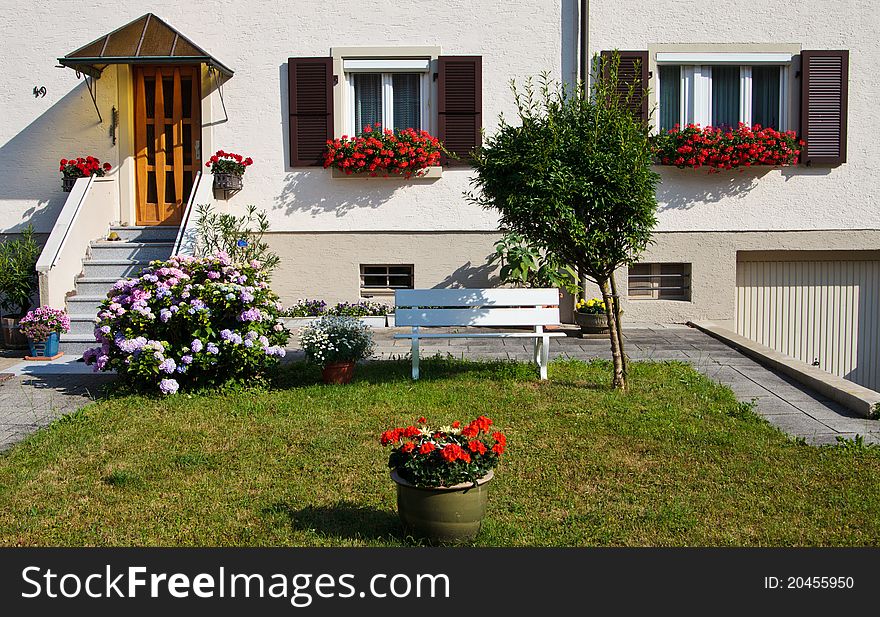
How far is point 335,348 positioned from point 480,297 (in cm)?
155

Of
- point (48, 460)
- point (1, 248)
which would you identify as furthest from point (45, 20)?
point (48, 460)

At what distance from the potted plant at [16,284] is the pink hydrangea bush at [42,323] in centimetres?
61

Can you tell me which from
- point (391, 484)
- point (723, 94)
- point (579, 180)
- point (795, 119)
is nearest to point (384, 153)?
point (579, 180)

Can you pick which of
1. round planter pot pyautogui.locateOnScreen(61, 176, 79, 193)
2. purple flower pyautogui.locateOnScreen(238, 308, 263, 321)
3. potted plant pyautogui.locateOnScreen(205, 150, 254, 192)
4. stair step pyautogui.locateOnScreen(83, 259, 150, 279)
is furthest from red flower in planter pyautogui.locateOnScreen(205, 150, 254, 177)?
purple flower pyautogui.locateOnScreen(238, 308, 263, 321)

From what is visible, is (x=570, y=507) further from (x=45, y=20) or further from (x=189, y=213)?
(x=45, y=20)

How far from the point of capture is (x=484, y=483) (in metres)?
4.58

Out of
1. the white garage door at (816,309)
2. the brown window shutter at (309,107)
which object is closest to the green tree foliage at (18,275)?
the brown window shutter at (309,107)

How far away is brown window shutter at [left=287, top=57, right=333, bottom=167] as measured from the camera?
38.6 ft

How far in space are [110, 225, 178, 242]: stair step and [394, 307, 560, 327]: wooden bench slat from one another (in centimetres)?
478

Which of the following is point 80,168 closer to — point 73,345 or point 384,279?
point 73,345

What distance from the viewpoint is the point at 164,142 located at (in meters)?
12.3

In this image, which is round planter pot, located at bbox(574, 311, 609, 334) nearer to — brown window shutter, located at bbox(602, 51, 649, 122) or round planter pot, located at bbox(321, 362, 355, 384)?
brown window shutter, located at bbox(602, 51, 649, 122)

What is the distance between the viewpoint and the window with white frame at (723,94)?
12.0 metres

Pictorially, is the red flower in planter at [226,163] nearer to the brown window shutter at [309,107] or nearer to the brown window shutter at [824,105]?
the brown window shutter at [309,107]
